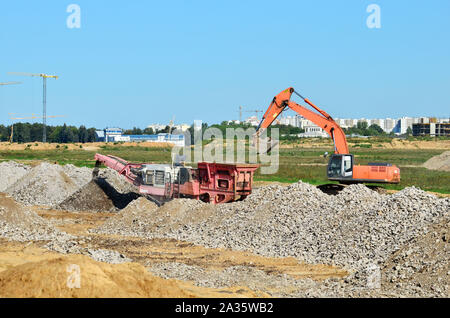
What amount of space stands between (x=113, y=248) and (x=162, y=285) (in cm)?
832

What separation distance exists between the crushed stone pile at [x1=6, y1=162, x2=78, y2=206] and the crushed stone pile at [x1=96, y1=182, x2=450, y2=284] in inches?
387

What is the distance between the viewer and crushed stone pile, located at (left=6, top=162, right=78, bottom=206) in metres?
33.6

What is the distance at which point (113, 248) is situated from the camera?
A: 806 inches

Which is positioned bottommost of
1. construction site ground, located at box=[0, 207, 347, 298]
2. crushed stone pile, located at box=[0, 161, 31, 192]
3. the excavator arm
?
construction site ground, located at box=[0, 207, 347, 298]

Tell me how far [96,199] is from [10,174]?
1350 centimetres

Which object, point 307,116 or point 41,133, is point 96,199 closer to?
point 307,116

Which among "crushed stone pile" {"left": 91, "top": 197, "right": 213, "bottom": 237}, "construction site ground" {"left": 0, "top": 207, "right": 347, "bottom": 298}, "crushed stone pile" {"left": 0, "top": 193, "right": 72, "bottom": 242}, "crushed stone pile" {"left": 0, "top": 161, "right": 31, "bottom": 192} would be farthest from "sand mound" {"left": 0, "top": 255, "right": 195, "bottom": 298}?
"crushed stone pile" {"left": 0, "top": 161, "right": 31, "bottom": 192}

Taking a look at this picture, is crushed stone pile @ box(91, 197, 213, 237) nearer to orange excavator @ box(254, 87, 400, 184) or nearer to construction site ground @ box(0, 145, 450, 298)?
construction site ground @ box(0, 145, 450, 298)

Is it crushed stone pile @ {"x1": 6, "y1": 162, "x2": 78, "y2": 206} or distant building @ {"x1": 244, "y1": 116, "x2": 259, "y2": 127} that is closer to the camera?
crushed stone pile @ {"x1": 6, "y1": 162, "x2": 78, "y2": 206}

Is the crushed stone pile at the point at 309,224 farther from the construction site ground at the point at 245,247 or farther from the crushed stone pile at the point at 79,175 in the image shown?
the crushed stone pile at the point at 79,175

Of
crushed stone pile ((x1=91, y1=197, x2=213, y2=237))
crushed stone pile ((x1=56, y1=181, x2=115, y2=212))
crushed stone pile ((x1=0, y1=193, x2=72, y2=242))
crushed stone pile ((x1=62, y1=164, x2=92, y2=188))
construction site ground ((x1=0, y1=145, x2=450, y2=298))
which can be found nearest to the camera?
construction site ground ((x1=0, y1=145, x2=450, y2=298))

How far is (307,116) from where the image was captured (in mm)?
30172

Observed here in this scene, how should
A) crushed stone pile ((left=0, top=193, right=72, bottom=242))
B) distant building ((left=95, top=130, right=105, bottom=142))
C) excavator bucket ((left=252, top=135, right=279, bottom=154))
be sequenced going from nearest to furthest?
crushed stone pile ((left=0, top=193, right=72, bottom=242)), excavator bucket ((left=252, top=135, right=279, bottom=154)), distant building ((left=95, top=130, right=105, bottom=142))
